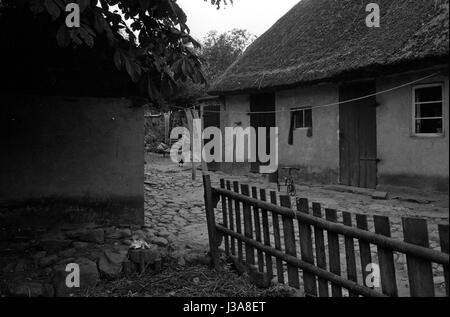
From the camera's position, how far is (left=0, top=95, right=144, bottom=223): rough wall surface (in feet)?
13.9

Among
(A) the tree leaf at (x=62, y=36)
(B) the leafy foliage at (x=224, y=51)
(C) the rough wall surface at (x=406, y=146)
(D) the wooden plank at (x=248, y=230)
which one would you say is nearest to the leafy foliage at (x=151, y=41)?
(A) the tree leaf at (x=62, y=36)

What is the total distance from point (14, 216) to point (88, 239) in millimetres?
870

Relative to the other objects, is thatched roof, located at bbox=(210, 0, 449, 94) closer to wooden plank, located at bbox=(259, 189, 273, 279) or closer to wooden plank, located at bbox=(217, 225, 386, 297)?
wooden plank, located at bbox=(259, 189, 273, 279)

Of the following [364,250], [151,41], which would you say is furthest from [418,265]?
[151,41]

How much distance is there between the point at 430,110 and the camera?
4.26 ft

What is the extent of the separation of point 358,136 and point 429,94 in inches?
22.7

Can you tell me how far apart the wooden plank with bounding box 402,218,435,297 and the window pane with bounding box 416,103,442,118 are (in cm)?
48

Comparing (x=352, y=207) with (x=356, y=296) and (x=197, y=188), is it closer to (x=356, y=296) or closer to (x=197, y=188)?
(x=356, y=296)

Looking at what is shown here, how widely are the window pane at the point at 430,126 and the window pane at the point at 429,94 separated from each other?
72mm

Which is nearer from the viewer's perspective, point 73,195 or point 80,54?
point 80,54

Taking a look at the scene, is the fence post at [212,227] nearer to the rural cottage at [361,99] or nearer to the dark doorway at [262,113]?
the rural cottage at [361,99]

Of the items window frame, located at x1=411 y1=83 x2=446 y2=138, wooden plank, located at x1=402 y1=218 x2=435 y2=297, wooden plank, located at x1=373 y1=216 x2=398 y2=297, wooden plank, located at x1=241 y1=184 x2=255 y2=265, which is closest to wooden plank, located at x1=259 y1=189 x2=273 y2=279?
wooden plank, located at x1=241 y1=184 x2=255 y2=265
